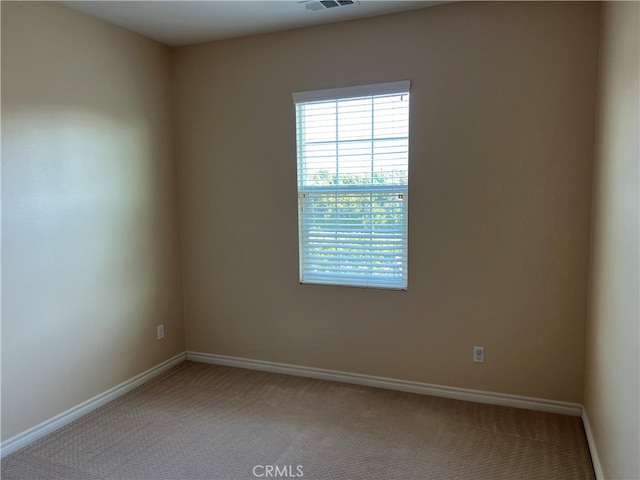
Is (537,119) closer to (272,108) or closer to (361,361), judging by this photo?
(272,108)

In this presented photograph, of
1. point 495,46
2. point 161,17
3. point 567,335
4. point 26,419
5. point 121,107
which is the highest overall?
point 161,17

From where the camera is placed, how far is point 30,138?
247 cm

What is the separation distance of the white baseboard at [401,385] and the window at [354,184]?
72 cm

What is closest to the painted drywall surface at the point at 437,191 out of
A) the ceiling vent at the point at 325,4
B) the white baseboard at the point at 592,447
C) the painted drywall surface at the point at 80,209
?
the white baseboard at the point at 592,447

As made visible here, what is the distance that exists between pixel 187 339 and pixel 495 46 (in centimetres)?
331

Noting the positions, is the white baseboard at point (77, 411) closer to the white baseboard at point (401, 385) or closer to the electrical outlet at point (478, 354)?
the white baseboard at point (401, 385)

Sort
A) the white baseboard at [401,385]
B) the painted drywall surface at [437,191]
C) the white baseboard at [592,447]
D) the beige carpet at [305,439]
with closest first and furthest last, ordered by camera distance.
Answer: the white baseboard at [592,447] < the beige carpet at [305,439] < the painted drywall surface at [437,191] < the white baseboard at [401,385]

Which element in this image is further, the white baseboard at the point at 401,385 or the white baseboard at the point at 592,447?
the white baseboard at the point at 401,385

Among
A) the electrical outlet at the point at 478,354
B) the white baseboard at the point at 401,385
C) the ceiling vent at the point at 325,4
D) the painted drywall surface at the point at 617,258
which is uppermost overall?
the ceiling vent at the point at 325,4

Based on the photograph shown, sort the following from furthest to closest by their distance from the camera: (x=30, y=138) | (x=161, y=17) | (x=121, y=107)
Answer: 1. (x=121, y=107)
2. (x=161, y=17)
3. (x=30, y=138)

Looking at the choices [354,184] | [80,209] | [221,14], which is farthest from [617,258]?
[80,209]

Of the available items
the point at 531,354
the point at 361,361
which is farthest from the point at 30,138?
the point at 531,354

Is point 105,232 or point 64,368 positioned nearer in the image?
point 64,368

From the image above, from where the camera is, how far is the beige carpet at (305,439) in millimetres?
2205
